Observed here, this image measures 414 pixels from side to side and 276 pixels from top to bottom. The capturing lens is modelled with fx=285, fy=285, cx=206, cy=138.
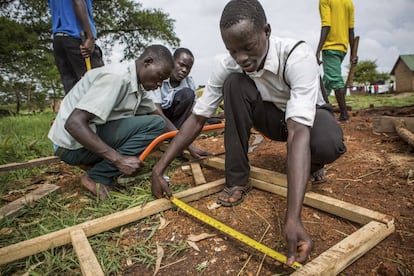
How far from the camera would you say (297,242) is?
1.14 meters

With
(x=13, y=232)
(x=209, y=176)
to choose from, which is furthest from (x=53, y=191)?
(x=209, y=176)

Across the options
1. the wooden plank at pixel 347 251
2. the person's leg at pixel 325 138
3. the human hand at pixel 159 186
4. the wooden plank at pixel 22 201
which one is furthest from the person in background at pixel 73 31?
the wooden plank at pixel 347 251

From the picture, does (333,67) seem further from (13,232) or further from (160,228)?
(13,232)

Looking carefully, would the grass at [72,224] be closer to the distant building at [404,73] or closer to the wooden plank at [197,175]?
the wooden plank at [197,175]

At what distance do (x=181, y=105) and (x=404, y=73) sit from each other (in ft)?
107

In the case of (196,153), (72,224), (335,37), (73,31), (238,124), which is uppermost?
(73,31)

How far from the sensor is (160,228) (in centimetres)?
165

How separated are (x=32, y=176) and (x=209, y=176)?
174 cm

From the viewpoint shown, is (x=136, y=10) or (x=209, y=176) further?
(x=136, y=10)

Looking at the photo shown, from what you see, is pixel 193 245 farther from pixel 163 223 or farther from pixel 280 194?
pixel 280 194

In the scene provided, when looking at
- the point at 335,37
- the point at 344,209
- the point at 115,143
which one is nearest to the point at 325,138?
the point at 344,209

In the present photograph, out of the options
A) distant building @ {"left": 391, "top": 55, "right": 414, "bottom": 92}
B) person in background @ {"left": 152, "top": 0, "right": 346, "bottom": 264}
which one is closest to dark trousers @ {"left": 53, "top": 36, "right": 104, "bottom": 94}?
person in background @ {"left": 152, "top": 0, "right": 346, "bottom": 264}

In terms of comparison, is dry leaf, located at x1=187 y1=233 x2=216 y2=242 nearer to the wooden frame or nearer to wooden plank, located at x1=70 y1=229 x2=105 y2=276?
the wooden frame

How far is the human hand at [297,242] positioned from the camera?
1120mm
